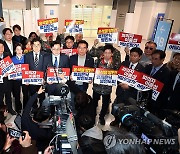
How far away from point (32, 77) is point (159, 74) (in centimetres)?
202

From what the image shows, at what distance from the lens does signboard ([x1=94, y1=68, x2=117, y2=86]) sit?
313cm

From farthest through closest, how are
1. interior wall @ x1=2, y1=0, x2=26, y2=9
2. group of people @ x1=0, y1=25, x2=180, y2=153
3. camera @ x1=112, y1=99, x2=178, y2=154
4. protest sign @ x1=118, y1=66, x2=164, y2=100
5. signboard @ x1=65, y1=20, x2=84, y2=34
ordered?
interior wall @ x1=2, y1=0, x2=26, y2=9
signboard @ x1=65, y1=20, x2=84, y2=34
group of people @ x1=0, y1=25, x2=180, y2=153
protest sign @ x1=118, y1=66, x2=164, y2=100
camera @ x1=112, y1=99, x2=178, y2=154

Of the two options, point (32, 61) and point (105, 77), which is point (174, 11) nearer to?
point (105, 77)

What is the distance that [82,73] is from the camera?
3.16 metres

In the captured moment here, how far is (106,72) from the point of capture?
123 inches

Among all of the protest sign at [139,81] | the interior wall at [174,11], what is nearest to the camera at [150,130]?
the protest sign at [139,81]

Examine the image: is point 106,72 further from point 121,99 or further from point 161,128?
point 161,128

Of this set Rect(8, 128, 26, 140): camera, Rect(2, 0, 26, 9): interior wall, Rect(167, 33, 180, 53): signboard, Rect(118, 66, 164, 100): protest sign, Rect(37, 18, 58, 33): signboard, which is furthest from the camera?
Rect(2, 0, 26, 9): interior wall

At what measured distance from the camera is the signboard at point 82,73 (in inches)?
123

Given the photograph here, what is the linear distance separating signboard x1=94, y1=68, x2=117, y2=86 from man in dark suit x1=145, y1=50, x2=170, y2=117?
0.54 meters

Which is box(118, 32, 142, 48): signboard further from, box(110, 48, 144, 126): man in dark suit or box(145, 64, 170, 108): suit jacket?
box(145, 64, 170, 108): suit jacket

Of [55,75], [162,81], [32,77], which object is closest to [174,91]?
[162,81]

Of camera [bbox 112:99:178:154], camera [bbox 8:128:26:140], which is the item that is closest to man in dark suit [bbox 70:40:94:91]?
camera [bbox 112:99:178:154]

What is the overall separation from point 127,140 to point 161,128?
0.35 meters
